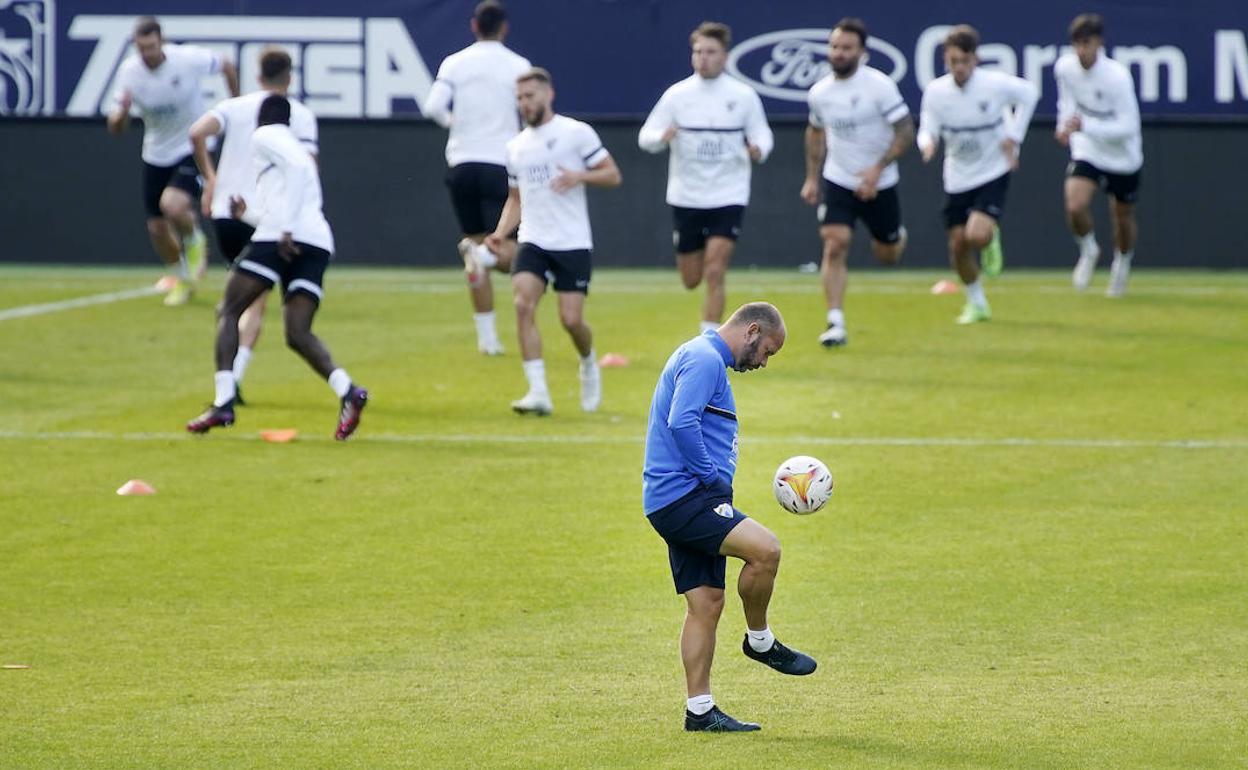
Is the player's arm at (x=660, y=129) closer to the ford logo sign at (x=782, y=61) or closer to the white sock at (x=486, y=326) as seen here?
the white sock at (x=486, y=326)

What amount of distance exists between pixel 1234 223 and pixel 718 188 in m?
9.42

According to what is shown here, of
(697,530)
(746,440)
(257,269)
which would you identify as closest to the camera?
(697,530)

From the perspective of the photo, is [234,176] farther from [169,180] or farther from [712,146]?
[169,180]

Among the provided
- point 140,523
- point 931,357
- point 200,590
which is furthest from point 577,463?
point 931,357

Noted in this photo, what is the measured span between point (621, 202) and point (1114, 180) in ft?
20.9

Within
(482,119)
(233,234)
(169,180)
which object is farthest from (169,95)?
(233,234)

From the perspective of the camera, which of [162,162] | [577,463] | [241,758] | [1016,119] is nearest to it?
[241,758]

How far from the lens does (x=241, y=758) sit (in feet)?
22.8

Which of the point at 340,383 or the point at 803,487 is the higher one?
the point at 803,487

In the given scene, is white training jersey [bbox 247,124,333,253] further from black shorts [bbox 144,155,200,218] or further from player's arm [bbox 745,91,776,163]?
black shorts [bbox 144,155,200,218]

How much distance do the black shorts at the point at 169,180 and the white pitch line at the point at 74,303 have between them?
4.59 ft

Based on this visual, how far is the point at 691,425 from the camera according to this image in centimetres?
709

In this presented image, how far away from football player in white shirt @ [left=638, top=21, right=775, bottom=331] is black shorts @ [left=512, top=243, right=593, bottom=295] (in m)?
2.29

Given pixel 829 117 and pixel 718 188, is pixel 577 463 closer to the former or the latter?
pixel 718 188
